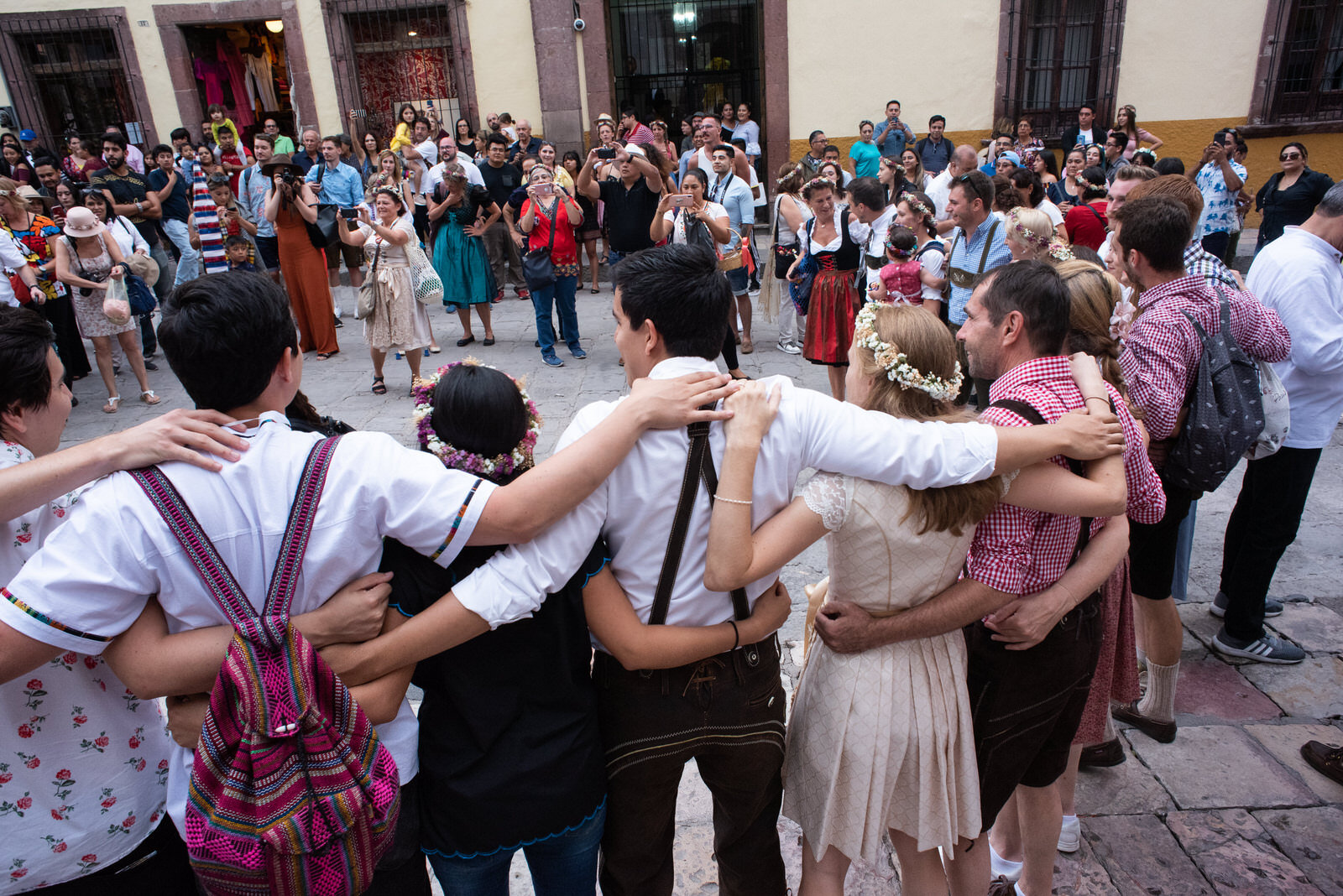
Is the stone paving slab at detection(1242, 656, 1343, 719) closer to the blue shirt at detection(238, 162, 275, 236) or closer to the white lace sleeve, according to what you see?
the white lace sleeve

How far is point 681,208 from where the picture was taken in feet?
21.7

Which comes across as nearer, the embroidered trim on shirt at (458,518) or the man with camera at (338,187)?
the embroidered trim on shirt at (458,518)

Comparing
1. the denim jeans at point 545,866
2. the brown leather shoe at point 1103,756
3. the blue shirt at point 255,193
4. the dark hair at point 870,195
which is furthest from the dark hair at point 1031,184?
the blue shirt at point 255,193

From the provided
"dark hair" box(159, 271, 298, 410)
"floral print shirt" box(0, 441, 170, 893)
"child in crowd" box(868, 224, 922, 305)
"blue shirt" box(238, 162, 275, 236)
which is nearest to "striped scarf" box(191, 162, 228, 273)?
"blue shirt" box(238, 162, 275, 236)

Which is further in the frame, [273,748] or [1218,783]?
[1218,783]

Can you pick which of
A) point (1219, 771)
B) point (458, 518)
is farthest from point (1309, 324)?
point (458, 518)

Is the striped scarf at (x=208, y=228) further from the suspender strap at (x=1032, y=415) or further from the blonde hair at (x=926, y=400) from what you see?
the suspender strap at (x=1032, y=415)

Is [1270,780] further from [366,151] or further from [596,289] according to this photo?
[366,151]

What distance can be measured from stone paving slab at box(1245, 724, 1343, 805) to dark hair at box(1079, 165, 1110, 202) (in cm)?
525

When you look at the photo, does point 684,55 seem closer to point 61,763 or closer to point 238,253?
point 238,253

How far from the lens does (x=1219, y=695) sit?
10.1ft

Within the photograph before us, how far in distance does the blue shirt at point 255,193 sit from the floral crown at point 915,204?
688 centimetres

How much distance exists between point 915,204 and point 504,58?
9.68 m

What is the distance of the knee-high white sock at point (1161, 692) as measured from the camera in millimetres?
2803
